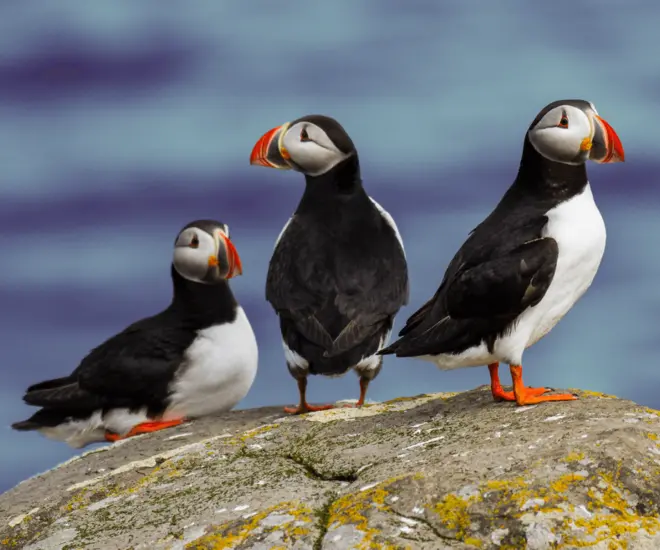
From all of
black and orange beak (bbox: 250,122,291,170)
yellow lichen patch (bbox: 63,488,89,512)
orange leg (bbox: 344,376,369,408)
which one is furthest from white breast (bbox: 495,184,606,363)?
black and orange beak (bbox: 250,122,291,170)

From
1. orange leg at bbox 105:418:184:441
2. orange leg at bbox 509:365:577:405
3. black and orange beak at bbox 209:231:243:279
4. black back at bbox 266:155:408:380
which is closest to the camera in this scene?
orange leg at bbox 509:365:577:405

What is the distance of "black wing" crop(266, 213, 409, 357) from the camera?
7461 millimetres

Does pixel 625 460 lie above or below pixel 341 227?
below

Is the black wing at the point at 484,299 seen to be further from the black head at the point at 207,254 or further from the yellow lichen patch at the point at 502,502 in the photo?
the black head at the point at 207,254

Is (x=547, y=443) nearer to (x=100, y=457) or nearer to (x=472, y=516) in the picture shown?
(x=472, y=516)

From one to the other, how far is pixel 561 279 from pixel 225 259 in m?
3.52

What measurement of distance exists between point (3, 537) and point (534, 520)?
2.79 m

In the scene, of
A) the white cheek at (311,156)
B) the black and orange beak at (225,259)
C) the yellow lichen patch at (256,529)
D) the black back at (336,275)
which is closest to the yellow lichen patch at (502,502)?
the yellow lichen patch at (256,529)

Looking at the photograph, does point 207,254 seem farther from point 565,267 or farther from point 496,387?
point 565,267

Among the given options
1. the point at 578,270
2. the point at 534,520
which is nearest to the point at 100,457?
the point at 578,270

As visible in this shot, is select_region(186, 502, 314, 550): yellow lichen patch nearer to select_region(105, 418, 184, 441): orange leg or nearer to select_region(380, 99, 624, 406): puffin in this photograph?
select_region(380, 99, 624, 406): puffin

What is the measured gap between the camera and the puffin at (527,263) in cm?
596

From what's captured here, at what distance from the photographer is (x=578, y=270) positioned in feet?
20.0

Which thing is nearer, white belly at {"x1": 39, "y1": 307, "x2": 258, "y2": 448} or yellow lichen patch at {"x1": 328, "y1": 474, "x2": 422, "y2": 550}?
yellow lichen patch at {"x1": 328, "y1": 474, "x2": 422, "y2": 550}
